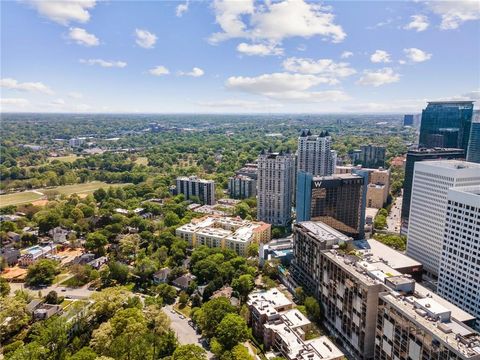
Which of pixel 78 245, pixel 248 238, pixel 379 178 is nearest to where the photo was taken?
pixel 248 238

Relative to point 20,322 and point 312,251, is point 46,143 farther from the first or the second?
point 312,251

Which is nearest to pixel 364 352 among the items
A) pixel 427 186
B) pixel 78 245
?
pixel 427 186

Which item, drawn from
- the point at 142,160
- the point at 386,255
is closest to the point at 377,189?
the point at 386,255

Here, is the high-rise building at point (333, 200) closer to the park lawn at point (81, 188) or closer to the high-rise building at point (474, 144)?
the high-rise building at point (474, 144)

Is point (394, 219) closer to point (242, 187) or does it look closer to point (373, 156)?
point (242, 187)

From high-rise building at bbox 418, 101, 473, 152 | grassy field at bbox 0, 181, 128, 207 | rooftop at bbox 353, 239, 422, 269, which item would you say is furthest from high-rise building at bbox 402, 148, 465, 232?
grassy field at bbox 0, 181, 128, 207

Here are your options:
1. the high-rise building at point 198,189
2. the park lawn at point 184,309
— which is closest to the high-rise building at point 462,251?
the park lawn at point 184,309

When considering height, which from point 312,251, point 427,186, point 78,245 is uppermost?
point 427,186

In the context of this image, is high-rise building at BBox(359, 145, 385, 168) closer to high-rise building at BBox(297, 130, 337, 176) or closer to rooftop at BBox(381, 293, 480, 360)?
high-rise building at BBox(297, 130, 337, 176)
